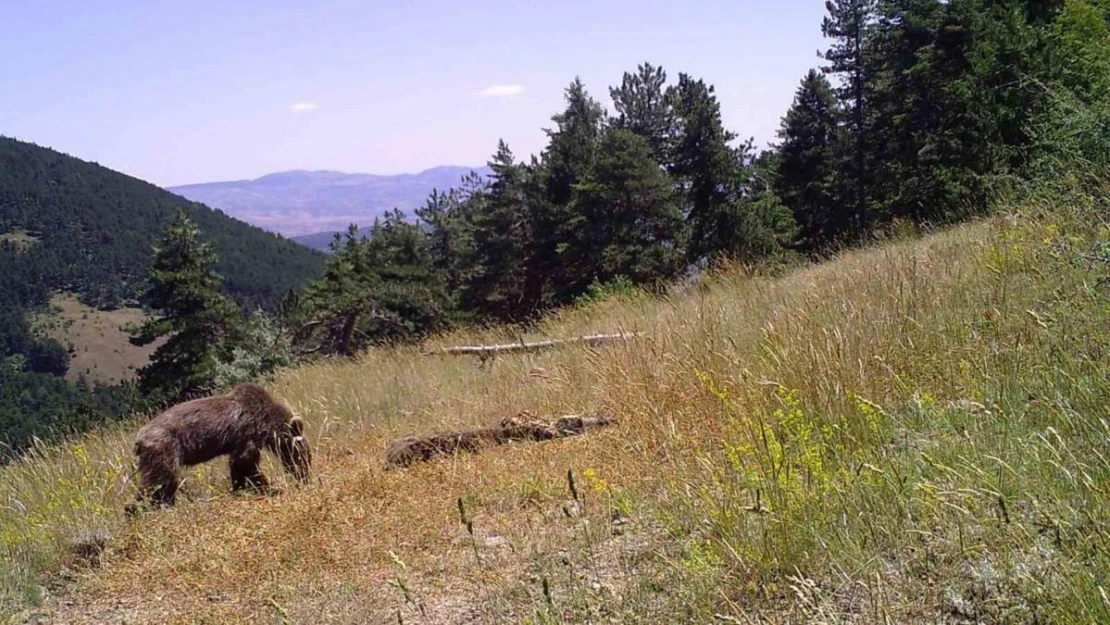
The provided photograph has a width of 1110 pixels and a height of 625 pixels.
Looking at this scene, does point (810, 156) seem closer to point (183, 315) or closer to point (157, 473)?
point (183, 315)

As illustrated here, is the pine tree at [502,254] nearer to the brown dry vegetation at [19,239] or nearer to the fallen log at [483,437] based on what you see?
the fallen log at [483,437]

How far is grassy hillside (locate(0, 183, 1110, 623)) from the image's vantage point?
224 centimetres

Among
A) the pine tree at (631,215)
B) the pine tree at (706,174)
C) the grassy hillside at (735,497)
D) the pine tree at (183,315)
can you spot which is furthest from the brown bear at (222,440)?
the pine tree at (183,315)

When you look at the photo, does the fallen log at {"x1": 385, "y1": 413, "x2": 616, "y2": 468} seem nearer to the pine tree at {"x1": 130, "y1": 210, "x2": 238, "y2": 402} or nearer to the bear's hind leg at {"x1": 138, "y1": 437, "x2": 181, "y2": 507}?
the bear's hind leg at {"x1": 138, "y1": 437, "x2": 181, "y2": 507}

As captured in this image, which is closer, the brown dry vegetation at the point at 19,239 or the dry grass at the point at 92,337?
the dry grass at the point at 92,337

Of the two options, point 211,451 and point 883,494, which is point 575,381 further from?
point 883,494

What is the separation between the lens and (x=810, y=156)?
33781 millimetres

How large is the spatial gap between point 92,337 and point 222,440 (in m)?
122

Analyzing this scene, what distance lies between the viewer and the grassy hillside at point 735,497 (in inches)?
88.2

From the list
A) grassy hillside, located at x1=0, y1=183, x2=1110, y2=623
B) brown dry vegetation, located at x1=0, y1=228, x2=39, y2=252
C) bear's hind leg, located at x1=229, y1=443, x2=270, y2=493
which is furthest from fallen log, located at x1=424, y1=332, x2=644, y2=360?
brown dry vegetation, located at x1=0, y1=228, x2=39, y2=252

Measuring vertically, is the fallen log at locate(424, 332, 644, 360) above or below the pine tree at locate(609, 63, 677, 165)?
below

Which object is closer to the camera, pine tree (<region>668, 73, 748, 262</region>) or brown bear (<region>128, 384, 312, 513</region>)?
brown bear (<region>128, 384, 312, 513</region>)

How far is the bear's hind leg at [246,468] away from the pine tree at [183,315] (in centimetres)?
2518

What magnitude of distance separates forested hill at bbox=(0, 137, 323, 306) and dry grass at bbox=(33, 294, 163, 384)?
137 inches
